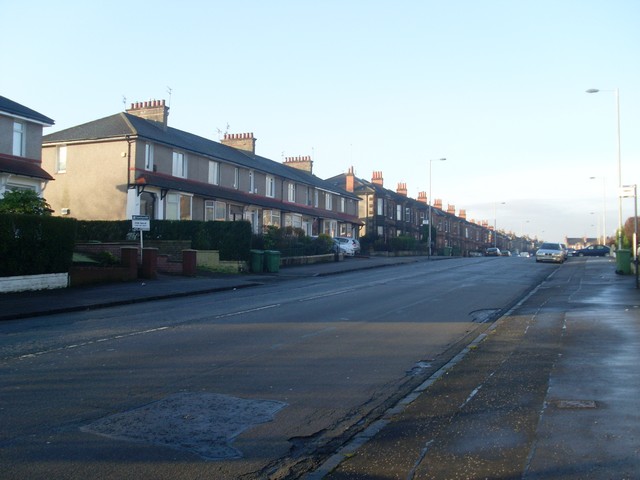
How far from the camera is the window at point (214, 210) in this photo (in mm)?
40938

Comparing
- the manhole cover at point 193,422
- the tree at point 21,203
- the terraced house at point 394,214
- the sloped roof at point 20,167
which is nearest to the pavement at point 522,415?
the manhole cover at point 193,422

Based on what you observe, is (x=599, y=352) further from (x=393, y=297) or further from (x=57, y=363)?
(x=393, y=297)

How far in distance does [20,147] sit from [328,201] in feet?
115

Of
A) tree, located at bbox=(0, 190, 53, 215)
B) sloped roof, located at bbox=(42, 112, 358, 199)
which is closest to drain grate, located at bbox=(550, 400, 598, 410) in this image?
tree, located at bbox=(0, 190, 53, 215)

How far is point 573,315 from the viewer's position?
15.4m

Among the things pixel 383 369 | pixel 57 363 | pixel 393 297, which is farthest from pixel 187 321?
pixel 393 297

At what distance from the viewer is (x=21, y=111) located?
1180 inches

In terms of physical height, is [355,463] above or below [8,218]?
below

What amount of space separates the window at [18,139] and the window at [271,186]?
2173 centimetres

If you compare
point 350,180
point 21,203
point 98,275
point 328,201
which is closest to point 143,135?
point 21,203

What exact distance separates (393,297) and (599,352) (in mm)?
10464

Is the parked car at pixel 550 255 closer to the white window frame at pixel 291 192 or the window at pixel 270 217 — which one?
the window at pixel 270 217

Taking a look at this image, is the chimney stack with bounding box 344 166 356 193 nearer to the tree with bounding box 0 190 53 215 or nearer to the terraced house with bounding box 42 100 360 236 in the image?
the terraced house with bounding box 42 100 360 236

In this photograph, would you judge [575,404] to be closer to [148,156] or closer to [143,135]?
[143,135]
